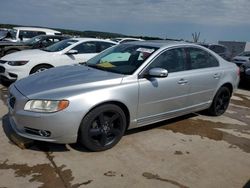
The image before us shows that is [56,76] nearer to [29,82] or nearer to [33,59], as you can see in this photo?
[29,82]

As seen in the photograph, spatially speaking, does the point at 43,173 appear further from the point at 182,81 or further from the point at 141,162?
the point at 182,81

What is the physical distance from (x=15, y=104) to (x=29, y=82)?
1.67 feet

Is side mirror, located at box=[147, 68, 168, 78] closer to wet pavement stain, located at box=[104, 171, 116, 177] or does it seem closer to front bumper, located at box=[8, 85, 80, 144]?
front bumper, located at box=[8, 85, 80, 144]

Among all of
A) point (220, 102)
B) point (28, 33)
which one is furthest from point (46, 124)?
point (28, 33)

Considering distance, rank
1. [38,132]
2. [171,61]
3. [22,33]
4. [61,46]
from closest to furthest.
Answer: [38,132], [171,61], [61,46], [22,33]

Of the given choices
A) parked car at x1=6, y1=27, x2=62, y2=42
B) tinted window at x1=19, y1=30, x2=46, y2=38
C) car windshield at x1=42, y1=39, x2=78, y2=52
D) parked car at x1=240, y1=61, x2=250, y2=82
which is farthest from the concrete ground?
tinted window at x1=19, y1=30, x2=46, y2=38

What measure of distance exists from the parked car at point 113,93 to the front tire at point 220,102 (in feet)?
0.56

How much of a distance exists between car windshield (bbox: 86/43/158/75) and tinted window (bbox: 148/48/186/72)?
17cm

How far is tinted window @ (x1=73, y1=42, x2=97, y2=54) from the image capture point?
8531 millimetres

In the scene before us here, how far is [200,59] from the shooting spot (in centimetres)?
535

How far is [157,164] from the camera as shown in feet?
12.4

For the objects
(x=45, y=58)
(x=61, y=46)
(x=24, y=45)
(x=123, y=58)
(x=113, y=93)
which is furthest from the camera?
(x=24, y=45)

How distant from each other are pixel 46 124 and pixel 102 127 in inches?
30.3

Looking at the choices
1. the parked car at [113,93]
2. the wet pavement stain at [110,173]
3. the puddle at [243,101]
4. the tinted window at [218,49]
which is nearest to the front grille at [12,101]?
the parked car at [113,93]
